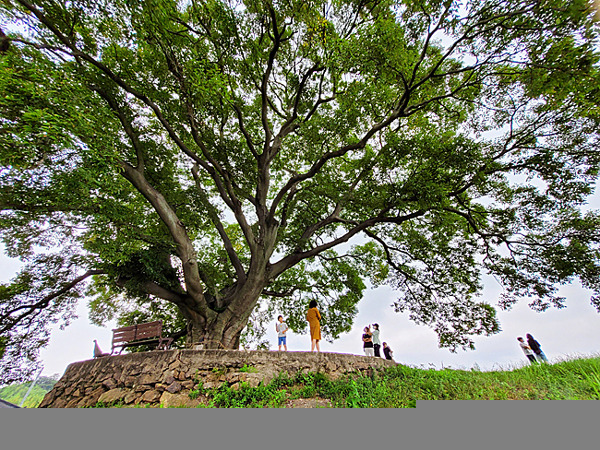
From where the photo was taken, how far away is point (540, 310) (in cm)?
707

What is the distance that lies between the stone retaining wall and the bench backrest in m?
1.10

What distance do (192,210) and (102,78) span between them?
4.09m

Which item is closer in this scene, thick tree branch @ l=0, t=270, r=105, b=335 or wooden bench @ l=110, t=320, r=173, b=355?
wooden bench @ l=110, t=320, r=173, b=355

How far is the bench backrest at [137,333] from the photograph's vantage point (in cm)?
641

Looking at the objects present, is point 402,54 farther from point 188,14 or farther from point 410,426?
point 410,426

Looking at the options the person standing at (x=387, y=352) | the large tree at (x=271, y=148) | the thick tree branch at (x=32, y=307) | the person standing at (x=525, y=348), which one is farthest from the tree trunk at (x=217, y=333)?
the person standing at (x=525, y=348)

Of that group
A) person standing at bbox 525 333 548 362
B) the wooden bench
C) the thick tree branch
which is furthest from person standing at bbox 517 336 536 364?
the thick tree branch

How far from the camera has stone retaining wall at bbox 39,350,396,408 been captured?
4.53 metres

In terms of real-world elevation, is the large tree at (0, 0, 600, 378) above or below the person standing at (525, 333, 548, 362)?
above

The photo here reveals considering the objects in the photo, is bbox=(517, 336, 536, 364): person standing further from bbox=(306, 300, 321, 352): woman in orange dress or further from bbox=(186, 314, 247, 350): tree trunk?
bbox=(186, 314, 247, 350): tree trunk

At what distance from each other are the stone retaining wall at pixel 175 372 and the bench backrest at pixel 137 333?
1097 millimetres

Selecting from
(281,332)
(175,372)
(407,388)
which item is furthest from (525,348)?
(175,372)

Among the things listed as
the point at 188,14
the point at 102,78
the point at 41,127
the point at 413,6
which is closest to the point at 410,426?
the point at 41,127

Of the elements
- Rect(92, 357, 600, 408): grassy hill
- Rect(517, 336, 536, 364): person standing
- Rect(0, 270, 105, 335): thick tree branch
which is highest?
Rect(0, 270, 105, 335): thick tree branch
